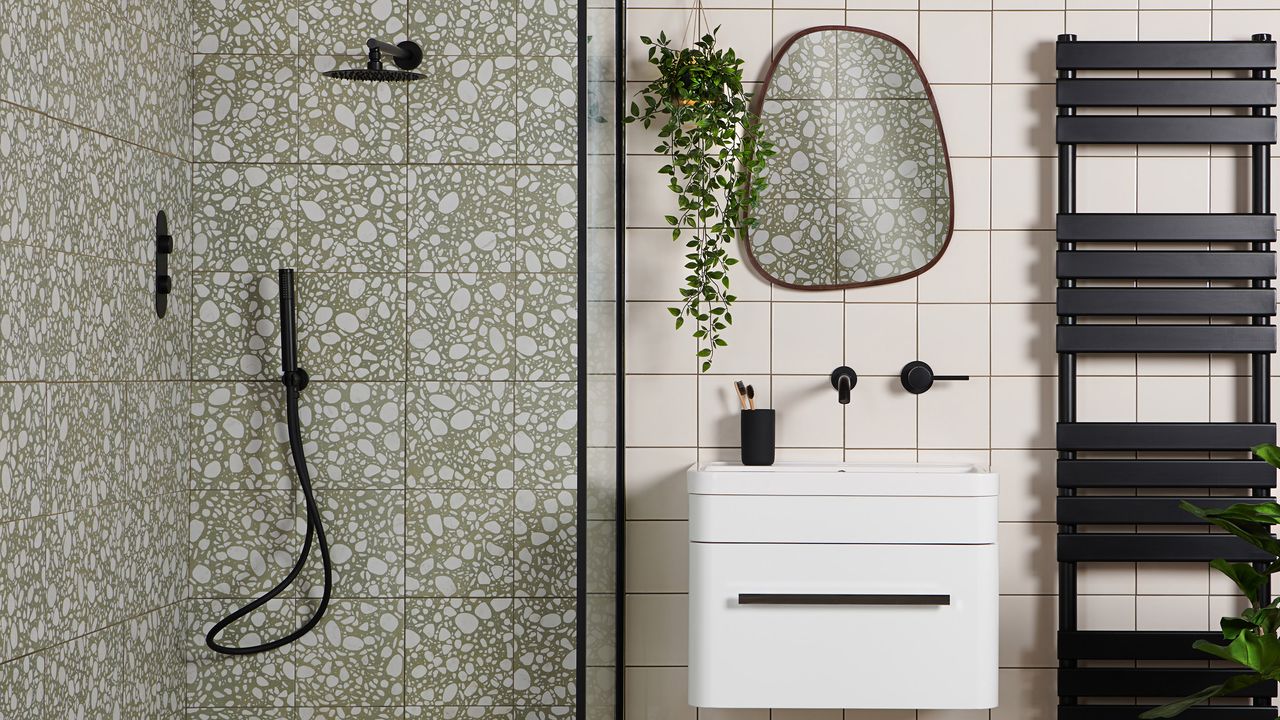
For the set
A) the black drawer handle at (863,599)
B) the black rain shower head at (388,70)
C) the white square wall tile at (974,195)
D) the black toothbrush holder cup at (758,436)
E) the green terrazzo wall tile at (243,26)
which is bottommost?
the black drawer handle at (863,599)

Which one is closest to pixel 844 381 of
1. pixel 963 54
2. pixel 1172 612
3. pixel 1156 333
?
pixel 1156 333

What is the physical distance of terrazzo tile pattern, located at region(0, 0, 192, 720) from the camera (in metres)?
1.42

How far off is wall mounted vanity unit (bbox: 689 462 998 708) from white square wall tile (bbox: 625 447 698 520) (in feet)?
1.32

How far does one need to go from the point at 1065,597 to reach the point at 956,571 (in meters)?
0.51

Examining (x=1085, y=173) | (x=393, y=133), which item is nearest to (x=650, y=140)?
(x=393, y=133)

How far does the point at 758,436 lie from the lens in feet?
7.06

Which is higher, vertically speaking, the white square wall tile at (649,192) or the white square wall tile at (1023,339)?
the white square wall tile at (649,192)

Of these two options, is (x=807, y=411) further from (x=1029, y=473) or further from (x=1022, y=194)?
(x=1022, y=194)

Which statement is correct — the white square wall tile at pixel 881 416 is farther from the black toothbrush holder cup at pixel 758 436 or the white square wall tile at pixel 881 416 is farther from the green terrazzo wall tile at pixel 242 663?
the green terrazzo wall tile at pixel 242 663

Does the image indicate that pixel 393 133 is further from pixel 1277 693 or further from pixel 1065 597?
pixel 1277 693

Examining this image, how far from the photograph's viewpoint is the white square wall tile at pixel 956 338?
7.43ft

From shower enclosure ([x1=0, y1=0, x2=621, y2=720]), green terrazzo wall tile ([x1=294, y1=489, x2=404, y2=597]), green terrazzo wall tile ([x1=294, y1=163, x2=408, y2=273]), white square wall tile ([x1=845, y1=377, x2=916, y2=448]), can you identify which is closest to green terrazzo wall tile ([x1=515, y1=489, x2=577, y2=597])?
shower enclosure ([x1=0, y1=0, x2=621, y2=720])

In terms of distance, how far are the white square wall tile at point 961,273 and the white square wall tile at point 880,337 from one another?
7 cm

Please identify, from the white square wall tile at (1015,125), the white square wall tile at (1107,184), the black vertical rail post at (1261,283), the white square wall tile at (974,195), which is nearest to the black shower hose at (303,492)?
the white square wall tile at (974,195)
